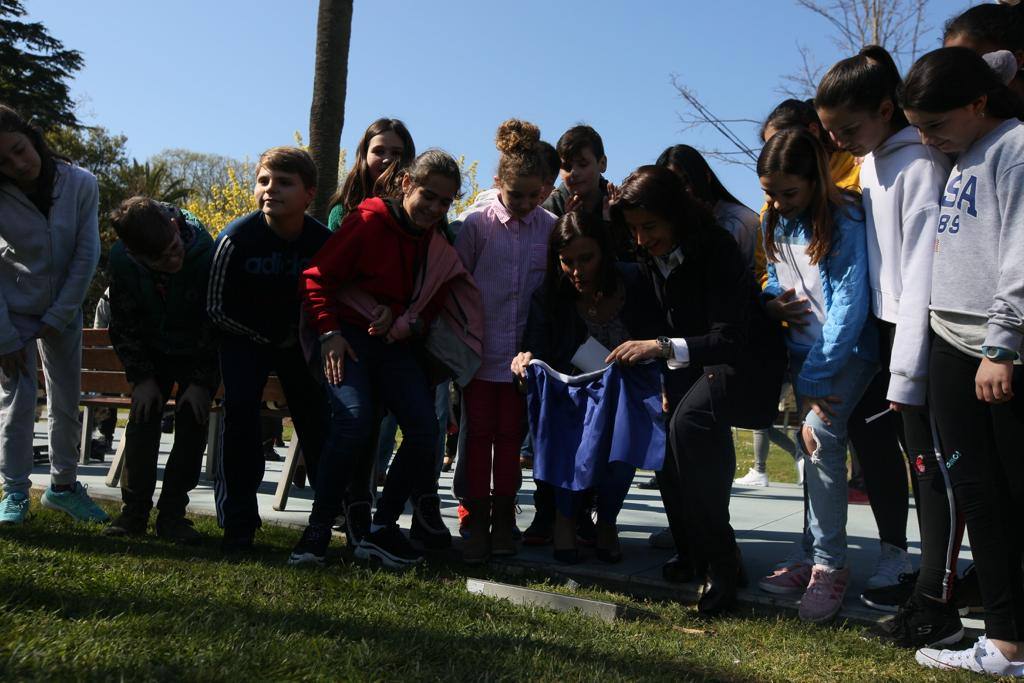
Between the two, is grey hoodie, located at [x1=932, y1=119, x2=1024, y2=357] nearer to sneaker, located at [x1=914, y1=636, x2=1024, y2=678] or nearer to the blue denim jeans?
sneaker, located at [x1=914, y1=636, x2=1024, y2=678]

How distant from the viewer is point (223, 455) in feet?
14.7

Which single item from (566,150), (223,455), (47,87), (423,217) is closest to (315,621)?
(223,455)

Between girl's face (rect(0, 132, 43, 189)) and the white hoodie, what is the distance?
387cm

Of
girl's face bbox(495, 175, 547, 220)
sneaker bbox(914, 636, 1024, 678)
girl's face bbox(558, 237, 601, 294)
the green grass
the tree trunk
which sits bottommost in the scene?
the green grass

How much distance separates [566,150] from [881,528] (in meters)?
2.43

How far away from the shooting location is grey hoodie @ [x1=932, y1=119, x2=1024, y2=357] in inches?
112

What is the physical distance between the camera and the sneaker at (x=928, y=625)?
3217 millimetres

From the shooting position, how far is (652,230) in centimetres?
382

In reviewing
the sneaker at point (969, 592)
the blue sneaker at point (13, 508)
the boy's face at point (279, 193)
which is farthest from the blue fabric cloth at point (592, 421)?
the blue sneaker at point (13, 508)

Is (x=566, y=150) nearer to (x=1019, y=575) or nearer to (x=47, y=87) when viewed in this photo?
(x=1019, y=575)

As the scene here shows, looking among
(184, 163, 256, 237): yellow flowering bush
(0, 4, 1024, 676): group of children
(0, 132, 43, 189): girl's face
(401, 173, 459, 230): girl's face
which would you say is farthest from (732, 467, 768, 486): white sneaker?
(184, 163, 256, 237): yellow flowering bush

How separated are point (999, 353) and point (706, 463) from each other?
3.99ft

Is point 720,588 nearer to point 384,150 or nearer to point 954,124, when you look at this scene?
point 954,124


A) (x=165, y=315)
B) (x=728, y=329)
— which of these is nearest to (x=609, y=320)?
(x=728, y=329)
